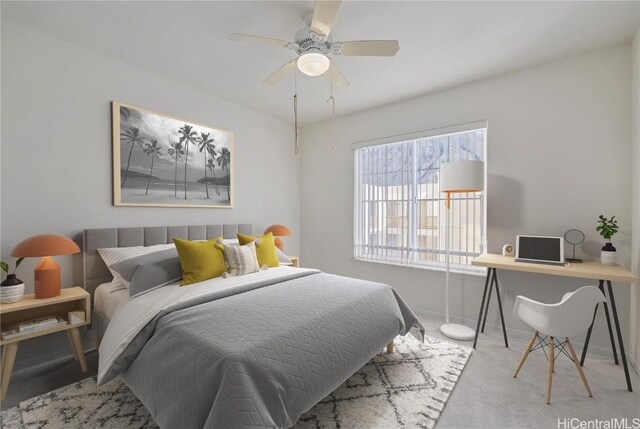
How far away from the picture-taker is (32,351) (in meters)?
2.34

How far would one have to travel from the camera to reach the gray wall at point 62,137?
2244mm

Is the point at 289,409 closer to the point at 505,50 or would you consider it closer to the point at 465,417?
the point at 465,417

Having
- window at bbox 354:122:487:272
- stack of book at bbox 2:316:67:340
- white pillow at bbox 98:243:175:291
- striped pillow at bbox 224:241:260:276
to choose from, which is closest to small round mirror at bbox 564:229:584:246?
window at bbox 354:122:487:272

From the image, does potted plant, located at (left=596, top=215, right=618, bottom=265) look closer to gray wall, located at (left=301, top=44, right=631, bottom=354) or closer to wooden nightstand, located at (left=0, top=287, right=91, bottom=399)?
gray wall, located at (left=301, top=44, right=631, bottom=354)

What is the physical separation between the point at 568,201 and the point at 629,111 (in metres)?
0.83

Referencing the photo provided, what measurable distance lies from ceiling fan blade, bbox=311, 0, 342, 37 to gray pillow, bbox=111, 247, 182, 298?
2.08 metres

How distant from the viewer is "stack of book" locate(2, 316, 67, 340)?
198cm

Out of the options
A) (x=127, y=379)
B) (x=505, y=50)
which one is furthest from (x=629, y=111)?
(x=127, y=379)

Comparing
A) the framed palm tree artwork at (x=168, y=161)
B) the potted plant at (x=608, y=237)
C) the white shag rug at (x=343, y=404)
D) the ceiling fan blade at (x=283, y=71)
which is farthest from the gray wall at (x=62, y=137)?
the potted plant at (x=608, y=237)

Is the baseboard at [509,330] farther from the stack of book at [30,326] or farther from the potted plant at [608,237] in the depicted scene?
the stack of book at [30,326]

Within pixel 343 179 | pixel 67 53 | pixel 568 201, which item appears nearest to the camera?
pixel 67 53

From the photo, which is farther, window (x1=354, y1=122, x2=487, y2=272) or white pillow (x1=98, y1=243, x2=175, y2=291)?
window (x1=354, y1=122, x2=487, y2=272)

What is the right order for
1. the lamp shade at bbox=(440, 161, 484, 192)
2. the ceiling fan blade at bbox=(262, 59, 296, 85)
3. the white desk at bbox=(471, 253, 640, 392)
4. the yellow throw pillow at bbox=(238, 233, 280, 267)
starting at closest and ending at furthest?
the white desk at bbox=(471, 253, 640, 392) < the ceiling fan blade at bbox=(262, 59, 296, 85) < the lamp shade at bbox=(440, 161, 484, 192) < the yellow throw pillow at bbox=(238, 233, 280, 267)

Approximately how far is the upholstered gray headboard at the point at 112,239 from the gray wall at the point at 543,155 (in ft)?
8.47
